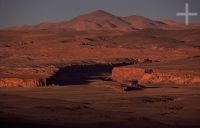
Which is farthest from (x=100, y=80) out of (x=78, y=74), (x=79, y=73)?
(x=79, y=73)

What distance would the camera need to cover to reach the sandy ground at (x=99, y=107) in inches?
829

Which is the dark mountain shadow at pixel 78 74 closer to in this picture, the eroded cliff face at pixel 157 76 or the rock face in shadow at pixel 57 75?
the rock face in shadow at pixel 57 75

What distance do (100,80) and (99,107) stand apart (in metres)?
11.9

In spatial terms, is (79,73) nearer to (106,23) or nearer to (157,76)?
(157,76)

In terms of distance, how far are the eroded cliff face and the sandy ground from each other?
87.6 inches

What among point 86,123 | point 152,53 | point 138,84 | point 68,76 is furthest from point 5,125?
point 152,53

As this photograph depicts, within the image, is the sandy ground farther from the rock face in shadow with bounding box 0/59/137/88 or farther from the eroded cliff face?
the eroded cliff face

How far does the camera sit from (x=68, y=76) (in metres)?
38.3

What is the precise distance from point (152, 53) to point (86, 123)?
3168 cm

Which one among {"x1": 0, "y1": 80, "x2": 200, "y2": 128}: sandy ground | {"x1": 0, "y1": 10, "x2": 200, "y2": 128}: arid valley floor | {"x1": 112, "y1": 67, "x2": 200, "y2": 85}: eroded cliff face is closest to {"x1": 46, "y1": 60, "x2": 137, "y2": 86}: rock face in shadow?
{"x1": 0, "y1": 10, "x2": 200, "y2": 128}: arid valley floor

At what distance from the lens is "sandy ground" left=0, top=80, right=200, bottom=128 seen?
69.1 ft

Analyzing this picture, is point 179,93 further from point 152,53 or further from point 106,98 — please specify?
point 152,53

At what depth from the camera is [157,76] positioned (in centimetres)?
3662

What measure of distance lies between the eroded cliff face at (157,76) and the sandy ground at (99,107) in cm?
222
